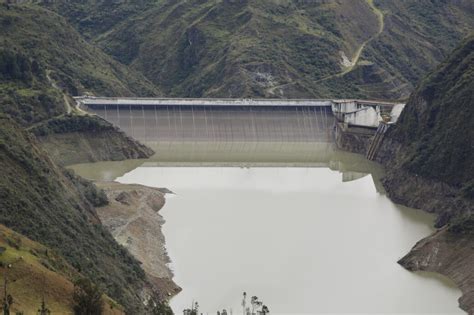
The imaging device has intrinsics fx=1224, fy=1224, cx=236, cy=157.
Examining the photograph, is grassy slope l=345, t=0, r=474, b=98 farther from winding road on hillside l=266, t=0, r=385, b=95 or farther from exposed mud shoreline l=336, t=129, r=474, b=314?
exposed mud shoreline l=336, t=129, r=474, b=314

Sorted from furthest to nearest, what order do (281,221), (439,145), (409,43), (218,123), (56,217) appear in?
(409,43) → (218,123) → (439,145) → (281,221) → (56,217)

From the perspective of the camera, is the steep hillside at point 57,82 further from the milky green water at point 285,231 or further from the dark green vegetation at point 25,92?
the milky green water at point 285,231

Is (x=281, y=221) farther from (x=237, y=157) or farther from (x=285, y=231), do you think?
(x=237, y=157)

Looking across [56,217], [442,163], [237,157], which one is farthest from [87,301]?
[237,157]

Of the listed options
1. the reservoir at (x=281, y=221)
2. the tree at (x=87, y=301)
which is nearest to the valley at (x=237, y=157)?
the tree at (x=87, y=301)

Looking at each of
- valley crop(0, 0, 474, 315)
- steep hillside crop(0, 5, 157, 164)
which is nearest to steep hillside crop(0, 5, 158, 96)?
steep hillside crop(0, 5, 157, 164)

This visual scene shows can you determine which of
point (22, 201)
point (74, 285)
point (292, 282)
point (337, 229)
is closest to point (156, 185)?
point (337, 229)

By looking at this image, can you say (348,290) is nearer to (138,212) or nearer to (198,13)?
(138,212)
